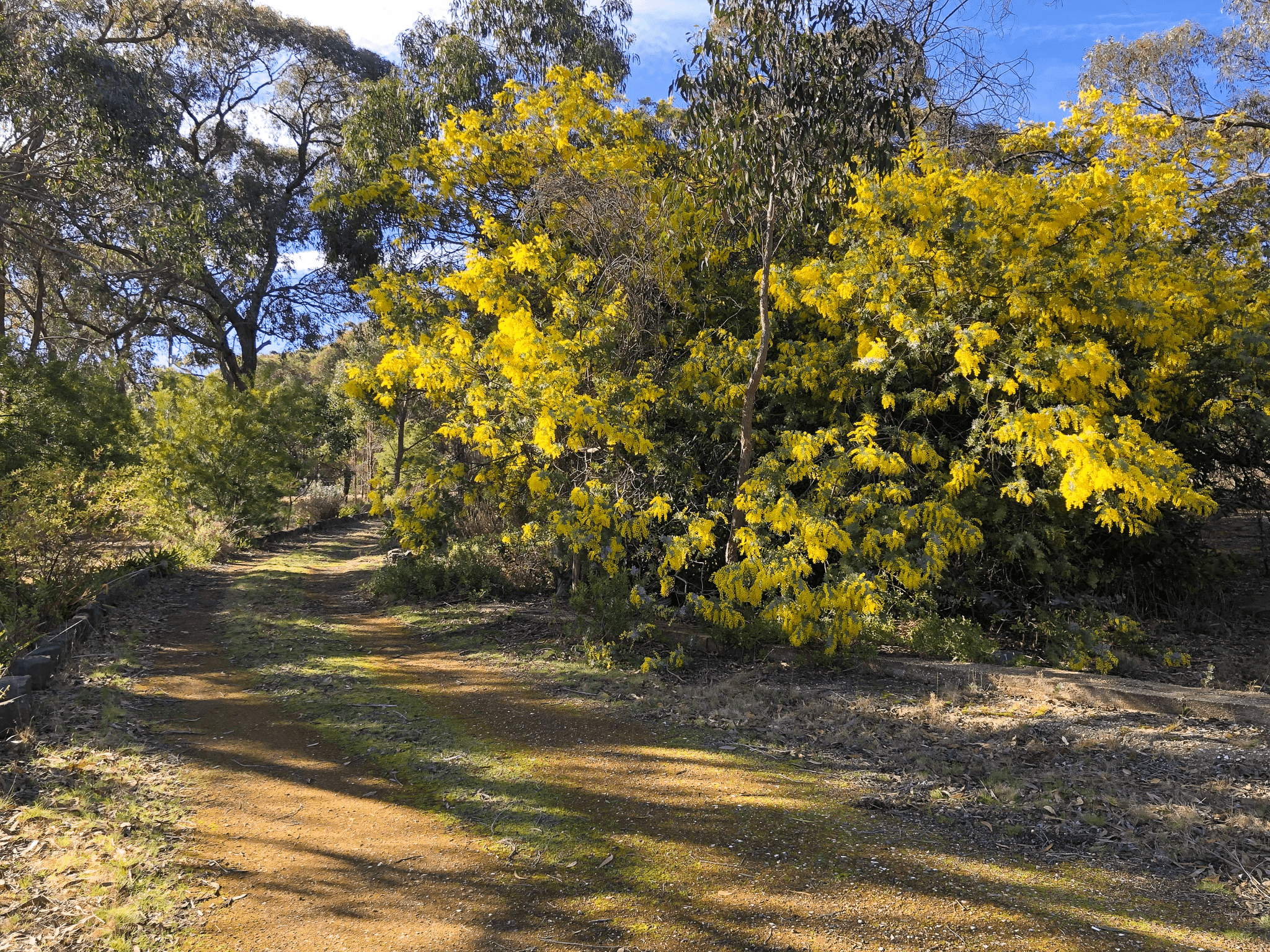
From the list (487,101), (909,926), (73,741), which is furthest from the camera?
(487,101)

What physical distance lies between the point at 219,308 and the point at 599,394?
14.9 m

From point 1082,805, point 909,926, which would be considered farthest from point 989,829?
point 909,926

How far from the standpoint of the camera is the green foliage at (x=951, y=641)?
22.1 ft

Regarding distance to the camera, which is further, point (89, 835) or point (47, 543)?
point (47, 543)

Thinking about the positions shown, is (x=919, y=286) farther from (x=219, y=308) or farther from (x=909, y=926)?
(x=219, y=308)

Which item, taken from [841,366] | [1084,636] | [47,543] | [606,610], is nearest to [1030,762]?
[1084,636]

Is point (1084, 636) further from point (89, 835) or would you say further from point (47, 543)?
point (47, 543)

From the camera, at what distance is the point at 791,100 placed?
612cm

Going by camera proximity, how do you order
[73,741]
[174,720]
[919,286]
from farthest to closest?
[919,286] < [174,720] < [73,741]

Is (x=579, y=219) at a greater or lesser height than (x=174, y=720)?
greater

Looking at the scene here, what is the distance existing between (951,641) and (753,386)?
9.76 feet

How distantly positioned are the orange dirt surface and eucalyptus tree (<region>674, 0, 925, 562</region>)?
401 cm

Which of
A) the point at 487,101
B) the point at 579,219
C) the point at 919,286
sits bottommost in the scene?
the point at 919,286

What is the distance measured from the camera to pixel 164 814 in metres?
3.74
